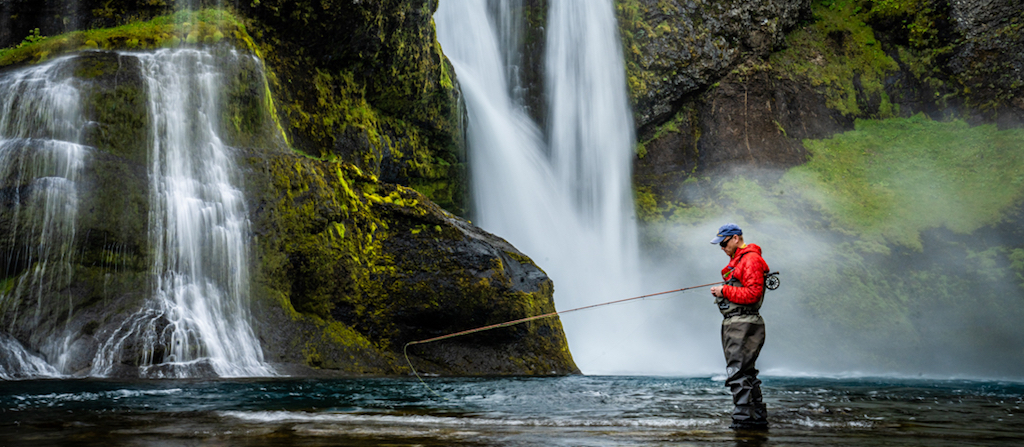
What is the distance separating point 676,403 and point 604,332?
11852 mm

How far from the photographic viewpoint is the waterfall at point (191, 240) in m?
8.48

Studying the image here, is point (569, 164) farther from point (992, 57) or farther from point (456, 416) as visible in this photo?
point (456, 416)

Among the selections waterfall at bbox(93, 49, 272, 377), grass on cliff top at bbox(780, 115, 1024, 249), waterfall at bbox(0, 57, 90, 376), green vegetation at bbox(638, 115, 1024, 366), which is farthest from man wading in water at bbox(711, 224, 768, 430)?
grass on cliff top at bbox(780, 115, 1024, 249)

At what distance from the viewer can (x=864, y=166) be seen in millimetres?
23078

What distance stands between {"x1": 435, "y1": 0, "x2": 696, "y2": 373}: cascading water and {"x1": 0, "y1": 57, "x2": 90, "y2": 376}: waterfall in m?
10.6

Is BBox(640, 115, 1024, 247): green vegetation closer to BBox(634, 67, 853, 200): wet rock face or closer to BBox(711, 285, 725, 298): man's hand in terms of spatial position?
BBox(634, 67, 853, 200): wet rock face

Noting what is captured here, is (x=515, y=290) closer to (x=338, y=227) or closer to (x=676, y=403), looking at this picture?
(x=338, y=227)

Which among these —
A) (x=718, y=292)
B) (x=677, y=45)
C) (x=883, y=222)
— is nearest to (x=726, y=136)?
(x=677, y=45)

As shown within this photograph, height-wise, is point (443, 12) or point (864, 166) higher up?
point (443, 12)

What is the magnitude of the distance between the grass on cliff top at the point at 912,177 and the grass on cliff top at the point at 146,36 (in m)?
18.6

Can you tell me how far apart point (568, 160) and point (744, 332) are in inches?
667

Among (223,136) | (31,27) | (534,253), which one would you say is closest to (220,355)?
(223,136)

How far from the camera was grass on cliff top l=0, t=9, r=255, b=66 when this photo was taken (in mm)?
9875

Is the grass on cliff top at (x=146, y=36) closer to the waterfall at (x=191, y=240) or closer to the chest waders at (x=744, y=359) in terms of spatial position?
the waterfall at (x=191, y=240)
